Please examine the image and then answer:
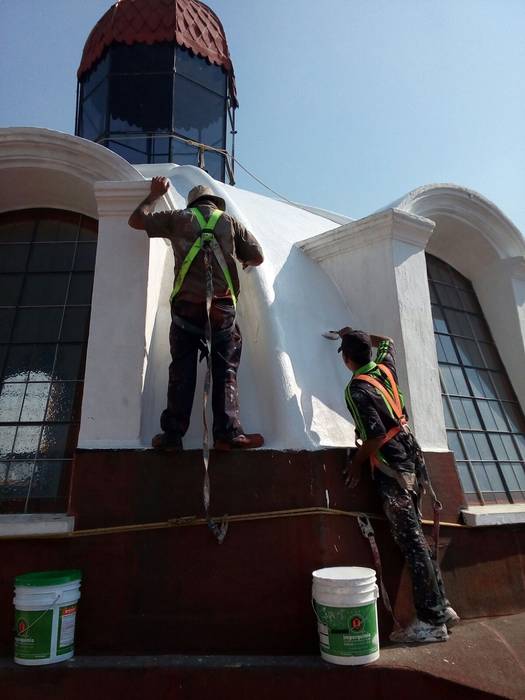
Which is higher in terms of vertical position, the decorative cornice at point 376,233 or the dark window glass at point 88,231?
the dark window glass at point 88,231

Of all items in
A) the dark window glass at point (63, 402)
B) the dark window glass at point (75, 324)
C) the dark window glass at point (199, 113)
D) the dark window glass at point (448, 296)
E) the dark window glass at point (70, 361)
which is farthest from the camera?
the dark window glass at point (199, 113)

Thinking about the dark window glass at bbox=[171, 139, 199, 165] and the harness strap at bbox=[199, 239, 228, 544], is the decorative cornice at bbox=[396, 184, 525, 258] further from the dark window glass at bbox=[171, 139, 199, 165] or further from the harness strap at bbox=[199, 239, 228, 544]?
the dark window glass at bbox=[171, 139, 199, 165]

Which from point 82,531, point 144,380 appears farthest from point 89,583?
point 144,380

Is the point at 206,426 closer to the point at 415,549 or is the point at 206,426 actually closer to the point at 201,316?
the point at 201,316

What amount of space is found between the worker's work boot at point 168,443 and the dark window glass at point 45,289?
193 cm

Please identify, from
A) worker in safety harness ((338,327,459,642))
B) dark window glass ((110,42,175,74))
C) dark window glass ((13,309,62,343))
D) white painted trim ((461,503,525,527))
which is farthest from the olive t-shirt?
dark window glass ((110,42,175,74))

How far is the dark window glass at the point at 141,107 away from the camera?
854 cm

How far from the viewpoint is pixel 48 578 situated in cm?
329

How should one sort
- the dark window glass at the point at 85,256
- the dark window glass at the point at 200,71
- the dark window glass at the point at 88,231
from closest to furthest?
1. the dark window glass at the point at 85,256
2. the dark window glass at the point at 88,231
3. the dark window glass at the point at 200,71

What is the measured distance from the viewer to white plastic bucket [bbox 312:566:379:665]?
312cm

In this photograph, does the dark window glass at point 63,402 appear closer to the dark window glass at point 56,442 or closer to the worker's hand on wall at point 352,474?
the dark window glass at point 56,442

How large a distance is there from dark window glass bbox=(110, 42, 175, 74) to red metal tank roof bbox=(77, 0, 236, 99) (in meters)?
0.09

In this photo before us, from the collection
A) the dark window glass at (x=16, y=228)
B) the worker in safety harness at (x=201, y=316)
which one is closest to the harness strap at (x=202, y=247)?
the worker in safety harness at (x=201, y=316)

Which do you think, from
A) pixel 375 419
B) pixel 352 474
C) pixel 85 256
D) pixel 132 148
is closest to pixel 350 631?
pixel 352 474
